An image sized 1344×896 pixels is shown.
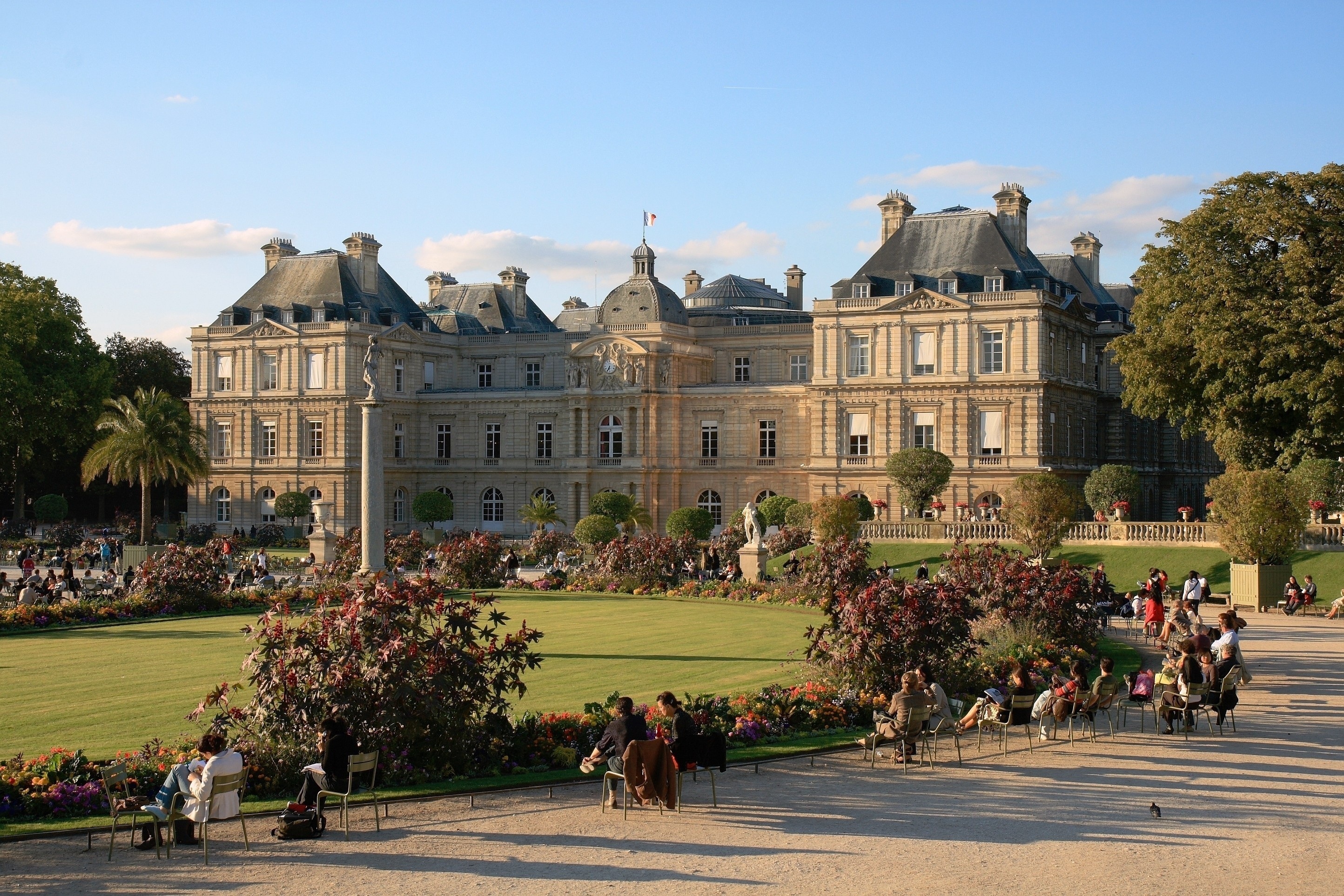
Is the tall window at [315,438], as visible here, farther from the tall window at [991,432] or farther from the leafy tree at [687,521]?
the tall window at [991,432]

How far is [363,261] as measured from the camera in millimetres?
69312

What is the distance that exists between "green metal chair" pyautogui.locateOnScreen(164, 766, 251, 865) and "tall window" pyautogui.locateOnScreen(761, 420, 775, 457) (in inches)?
1952

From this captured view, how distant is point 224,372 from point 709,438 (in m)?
24.0

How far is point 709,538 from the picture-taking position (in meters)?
57.2

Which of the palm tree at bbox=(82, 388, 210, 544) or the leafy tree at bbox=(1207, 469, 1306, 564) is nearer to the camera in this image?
the leafy tree at bbox=(1207, 469, 1306, 564)

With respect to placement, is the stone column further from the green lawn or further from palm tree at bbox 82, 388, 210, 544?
palm tree at bbox 82, 388, 210, 544

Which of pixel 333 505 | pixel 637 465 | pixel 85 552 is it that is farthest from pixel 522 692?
pixel 333 505

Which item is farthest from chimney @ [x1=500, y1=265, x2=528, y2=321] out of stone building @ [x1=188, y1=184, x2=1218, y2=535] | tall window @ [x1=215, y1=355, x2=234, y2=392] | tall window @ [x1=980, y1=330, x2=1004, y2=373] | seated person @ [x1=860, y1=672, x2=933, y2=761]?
seated person @ [x1=860, y1=672, x2=933, y2=761]

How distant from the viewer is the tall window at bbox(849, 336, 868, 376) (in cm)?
5634

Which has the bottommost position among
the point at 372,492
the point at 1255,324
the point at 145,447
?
the point at 372,492

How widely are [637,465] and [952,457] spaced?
1442 cm

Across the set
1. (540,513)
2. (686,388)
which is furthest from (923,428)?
(540,513)

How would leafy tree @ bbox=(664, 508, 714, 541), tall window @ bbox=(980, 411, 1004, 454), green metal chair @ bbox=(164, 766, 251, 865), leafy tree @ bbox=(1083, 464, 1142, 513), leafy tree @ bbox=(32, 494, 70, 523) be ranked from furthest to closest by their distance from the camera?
leafy tree @ bbox=(32, 494, 70, 523) → tall window @ bbox=(980, 411, 1004, 454) → leafy tree @ bbox=(664, 508, 714, 541) → leafy tree @ bbox=(1083, 464, 1142, 513) → green metal chair @ bbox=(164, 766, 251, 865)

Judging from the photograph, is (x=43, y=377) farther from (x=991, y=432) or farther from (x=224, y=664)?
(x=224, y=664)
